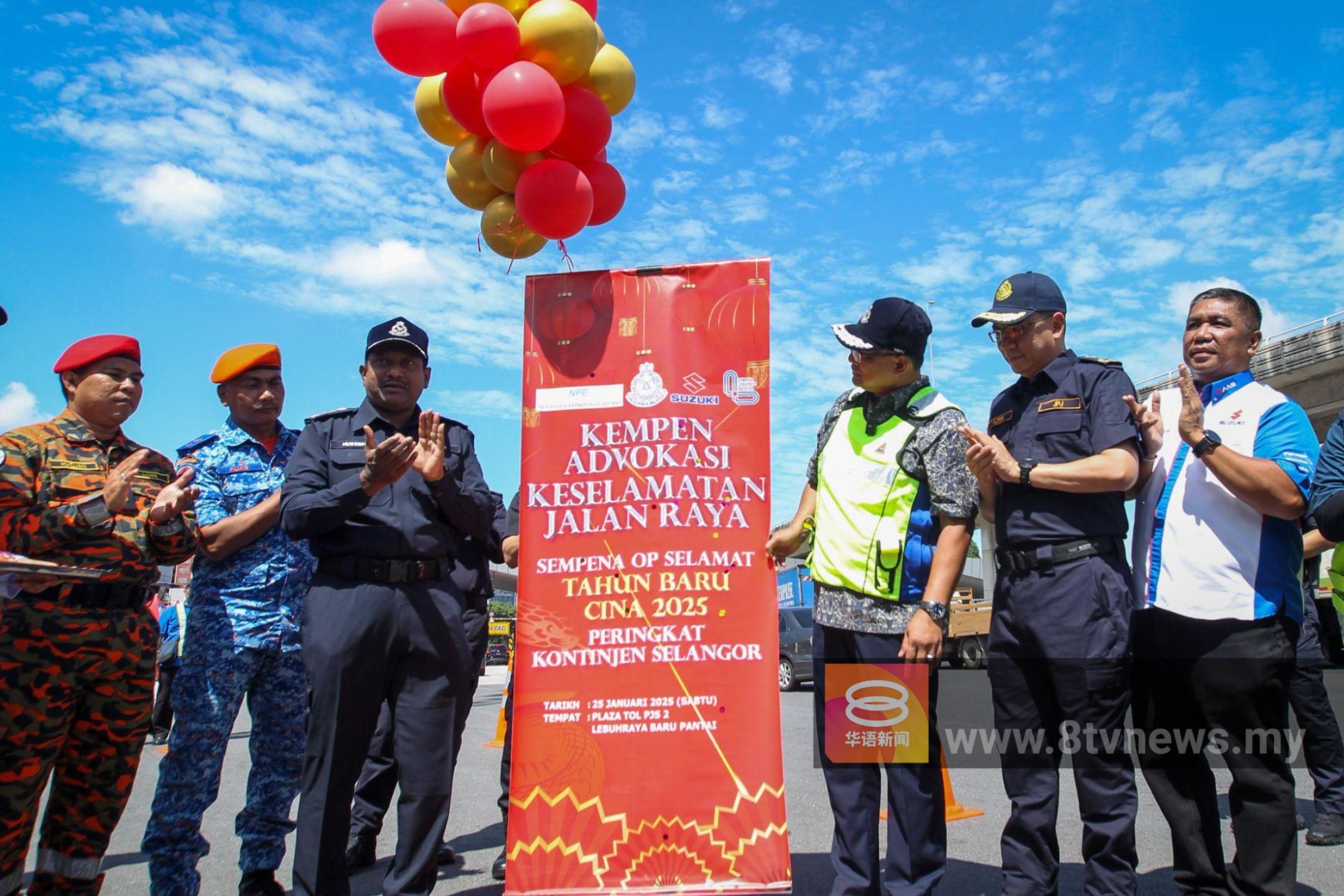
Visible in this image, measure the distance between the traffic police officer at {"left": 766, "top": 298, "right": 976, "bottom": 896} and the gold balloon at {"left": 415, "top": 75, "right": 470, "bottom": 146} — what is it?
1911 millimetres

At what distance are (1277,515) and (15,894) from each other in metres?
4.46

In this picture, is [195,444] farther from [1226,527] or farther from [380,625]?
[1226,527]

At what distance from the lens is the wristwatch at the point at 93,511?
319 cm

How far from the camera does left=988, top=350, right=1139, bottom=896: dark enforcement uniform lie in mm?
3049

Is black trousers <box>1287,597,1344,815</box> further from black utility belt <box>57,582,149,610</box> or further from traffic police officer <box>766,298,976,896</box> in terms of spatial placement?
black utility belt <box>57,582,149,610</box>

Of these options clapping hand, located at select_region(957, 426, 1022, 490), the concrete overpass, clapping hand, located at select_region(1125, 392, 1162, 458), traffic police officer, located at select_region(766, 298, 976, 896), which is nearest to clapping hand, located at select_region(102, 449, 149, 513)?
traffic police officer, located at select_region(766, 298, 976, 896)

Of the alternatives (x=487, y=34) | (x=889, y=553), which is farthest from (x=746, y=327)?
(x=487, y=34)

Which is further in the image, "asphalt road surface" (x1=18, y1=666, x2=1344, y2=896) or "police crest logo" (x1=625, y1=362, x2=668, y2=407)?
"asphalt road surface" (x1=18, y1=666, x2=1344, y2=896)

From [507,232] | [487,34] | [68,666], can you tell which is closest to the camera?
[68,666]

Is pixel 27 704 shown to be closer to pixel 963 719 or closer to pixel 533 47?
pixel 533 47

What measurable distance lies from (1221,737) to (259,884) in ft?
11.8

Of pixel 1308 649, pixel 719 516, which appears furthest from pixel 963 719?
pixel 719 516

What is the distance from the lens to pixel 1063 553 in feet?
10.5

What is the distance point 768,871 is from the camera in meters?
3.20
